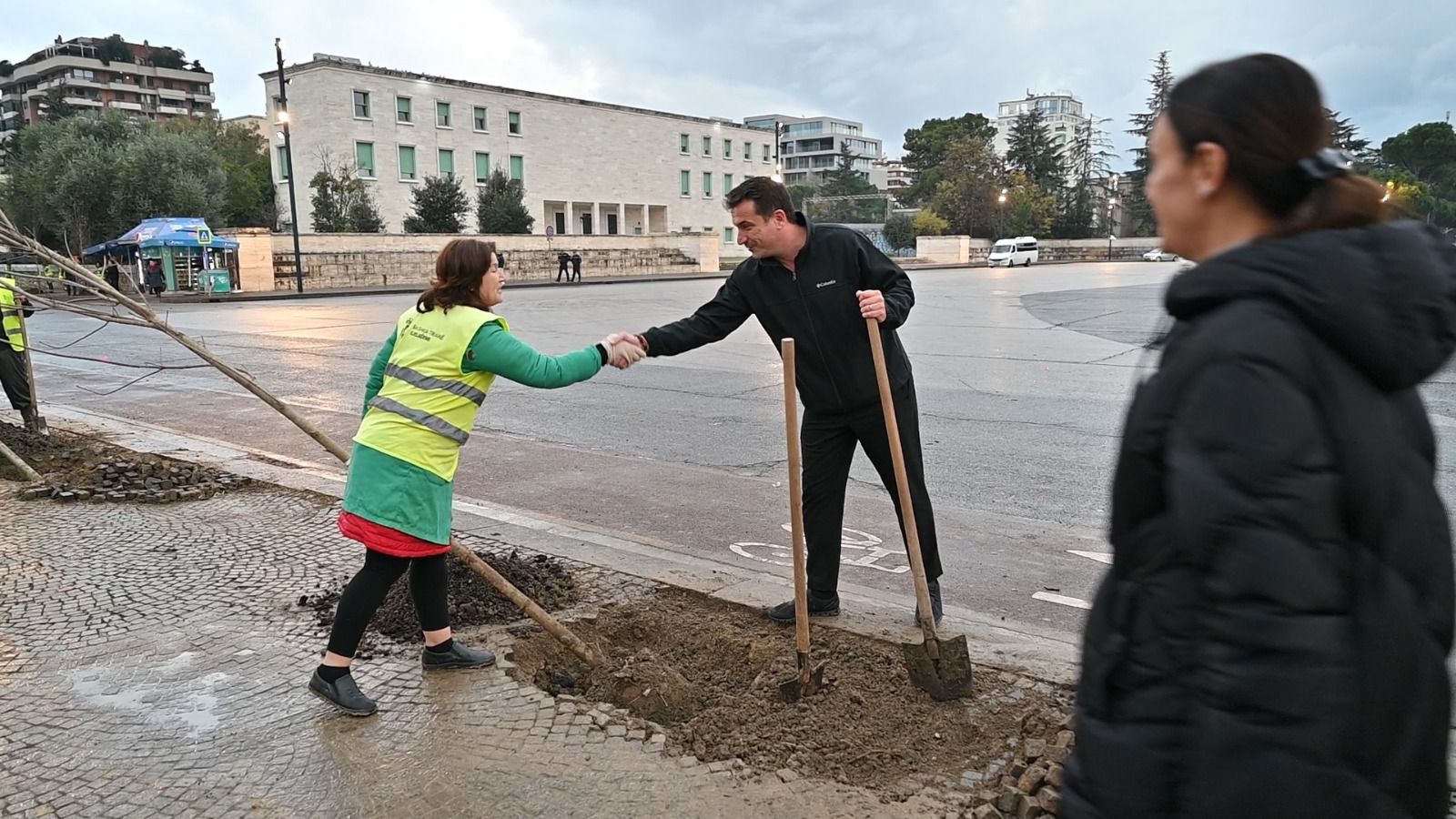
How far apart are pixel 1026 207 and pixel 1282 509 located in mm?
82358

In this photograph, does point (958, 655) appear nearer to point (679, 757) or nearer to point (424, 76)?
point (679, 757)

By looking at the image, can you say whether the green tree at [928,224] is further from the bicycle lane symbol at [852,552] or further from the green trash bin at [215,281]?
the bicycle lane symbol at [852,552]

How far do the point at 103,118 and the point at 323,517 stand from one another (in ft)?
171

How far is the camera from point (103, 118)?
1879 inches

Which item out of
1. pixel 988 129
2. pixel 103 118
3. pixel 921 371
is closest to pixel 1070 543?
pixel 921 371

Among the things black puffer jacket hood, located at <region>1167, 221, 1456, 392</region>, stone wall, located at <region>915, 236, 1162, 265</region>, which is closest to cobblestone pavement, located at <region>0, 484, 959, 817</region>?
black puffer jacket hood, located at <region>1167, 221, 1456, 392</region>

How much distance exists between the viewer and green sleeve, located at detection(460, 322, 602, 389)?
342cm

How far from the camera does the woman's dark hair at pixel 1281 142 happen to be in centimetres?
146

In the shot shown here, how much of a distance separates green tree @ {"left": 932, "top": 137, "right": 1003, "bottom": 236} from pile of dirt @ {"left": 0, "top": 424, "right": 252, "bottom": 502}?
249 ft

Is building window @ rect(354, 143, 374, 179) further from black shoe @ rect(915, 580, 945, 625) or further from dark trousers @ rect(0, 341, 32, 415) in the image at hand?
black shoe @ rect(915, 580, 945, 625)

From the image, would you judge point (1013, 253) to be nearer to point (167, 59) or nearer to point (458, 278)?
point (458, 278)

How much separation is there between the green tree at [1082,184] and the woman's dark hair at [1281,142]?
9178 centimetres

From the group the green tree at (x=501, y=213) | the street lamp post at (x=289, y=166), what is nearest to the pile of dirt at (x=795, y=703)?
the street lamp post at (x=289, y=166)

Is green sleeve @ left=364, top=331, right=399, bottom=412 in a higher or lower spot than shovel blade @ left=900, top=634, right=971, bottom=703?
higher
